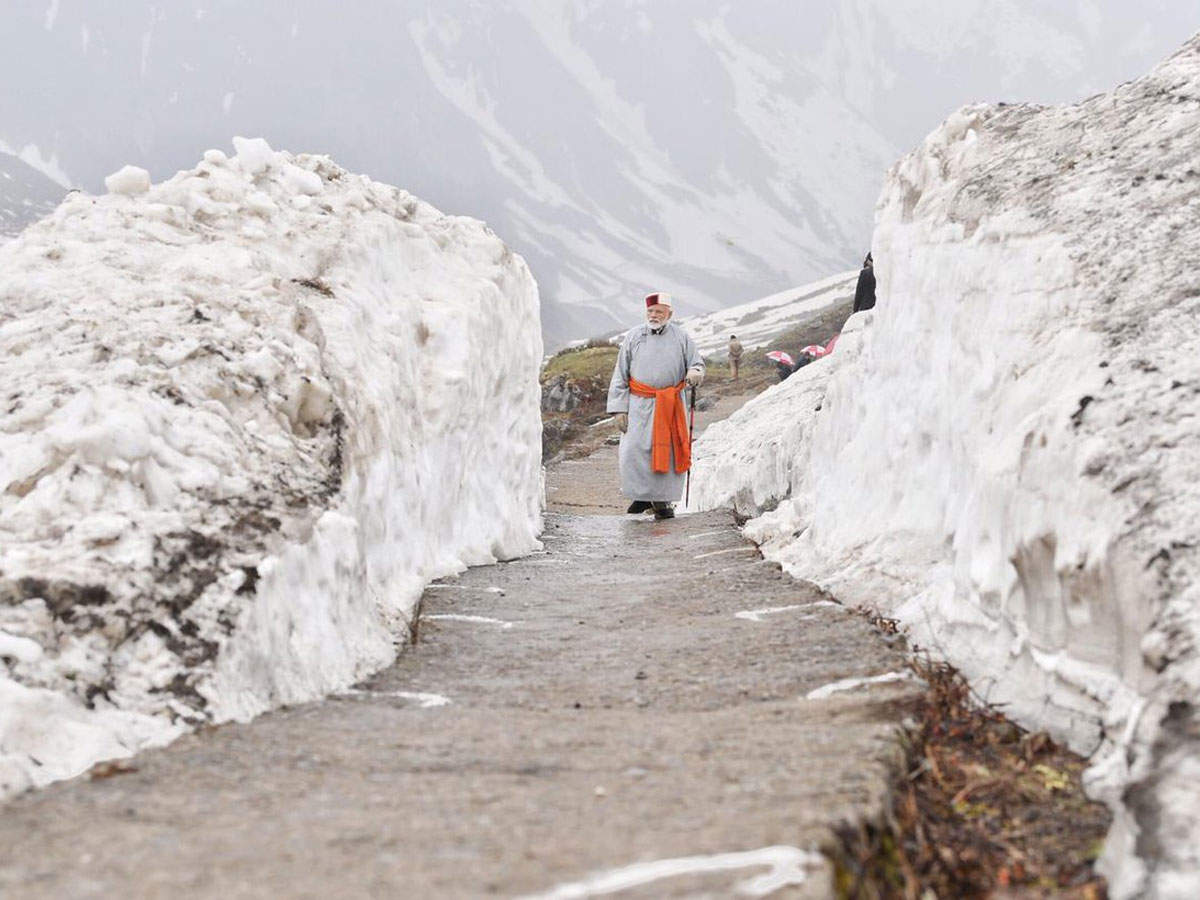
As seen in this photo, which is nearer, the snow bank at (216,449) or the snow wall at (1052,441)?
the snow wall at (1052,441)

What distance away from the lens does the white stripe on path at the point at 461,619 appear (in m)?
5.09

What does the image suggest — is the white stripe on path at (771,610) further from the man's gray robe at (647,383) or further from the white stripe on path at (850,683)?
the man's gray robe at (647,383)

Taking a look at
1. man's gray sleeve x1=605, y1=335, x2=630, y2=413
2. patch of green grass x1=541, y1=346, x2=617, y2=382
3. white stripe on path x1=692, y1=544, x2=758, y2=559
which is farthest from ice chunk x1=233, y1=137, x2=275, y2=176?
patch of green grass x1=541, y1=346, x2=617, y2=382

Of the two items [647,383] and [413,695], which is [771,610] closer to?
[413,695]

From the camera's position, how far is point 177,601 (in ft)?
10.5

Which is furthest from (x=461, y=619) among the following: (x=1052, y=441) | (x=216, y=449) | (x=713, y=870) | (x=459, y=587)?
(x=713, y=870)

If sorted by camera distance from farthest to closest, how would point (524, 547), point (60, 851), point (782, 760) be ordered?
point (524, 547) → point (782, 760) → point (60, 851)

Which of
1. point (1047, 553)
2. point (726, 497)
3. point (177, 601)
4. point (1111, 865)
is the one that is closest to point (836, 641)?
point (1047, 553)

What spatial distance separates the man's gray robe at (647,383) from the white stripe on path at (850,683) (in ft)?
22.7

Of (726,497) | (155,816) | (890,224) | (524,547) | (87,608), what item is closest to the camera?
(155,816)

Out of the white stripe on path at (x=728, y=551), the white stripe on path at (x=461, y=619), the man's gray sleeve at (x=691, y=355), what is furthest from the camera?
the man's gray sleeve at (x=691, y=355)

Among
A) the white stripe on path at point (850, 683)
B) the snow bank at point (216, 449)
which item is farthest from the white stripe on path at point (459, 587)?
the white stripe on path at point (850, 683)

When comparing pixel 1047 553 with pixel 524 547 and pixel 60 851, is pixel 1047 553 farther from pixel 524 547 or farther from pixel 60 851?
pixel 524 547

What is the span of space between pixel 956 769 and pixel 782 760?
482mm
